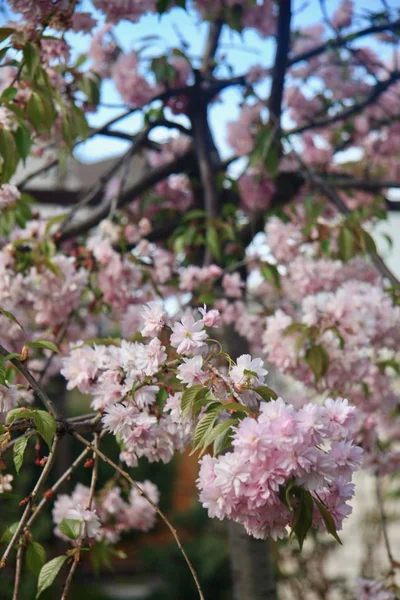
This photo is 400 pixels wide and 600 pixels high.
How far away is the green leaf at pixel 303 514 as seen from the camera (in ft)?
2.98

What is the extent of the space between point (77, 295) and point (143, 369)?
89 cm

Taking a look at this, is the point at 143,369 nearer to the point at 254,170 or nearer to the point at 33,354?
the point at 33,354

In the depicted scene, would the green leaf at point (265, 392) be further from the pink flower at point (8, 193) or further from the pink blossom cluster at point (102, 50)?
the pink blossom cluster at point (102, 50)

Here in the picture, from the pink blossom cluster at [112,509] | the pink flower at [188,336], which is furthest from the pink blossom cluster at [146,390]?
the pink blossom cluster at [112,509]

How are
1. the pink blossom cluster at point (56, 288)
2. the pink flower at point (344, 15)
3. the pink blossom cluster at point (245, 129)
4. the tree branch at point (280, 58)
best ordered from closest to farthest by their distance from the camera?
the pink blossom cluster at point (56, 288) < the tree branch at point (280, 58) < the pink blossom cluster at point (245, 129) < the pink flower at point (344, 15)

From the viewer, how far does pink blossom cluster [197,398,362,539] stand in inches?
34.8

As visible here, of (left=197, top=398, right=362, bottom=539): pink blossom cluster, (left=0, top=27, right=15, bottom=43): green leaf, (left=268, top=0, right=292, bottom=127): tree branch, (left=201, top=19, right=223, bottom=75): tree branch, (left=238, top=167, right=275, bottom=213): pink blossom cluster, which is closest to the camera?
(left=197, top=398, right=362, bottom=539): pink blossom cluster

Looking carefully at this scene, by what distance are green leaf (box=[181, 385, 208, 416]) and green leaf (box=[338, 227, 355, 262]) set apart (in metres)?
1.04

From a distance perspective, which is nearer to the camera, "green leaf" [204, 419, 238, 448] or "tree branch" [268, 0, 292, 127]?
"green leaf" [204, 419, 238, 448]

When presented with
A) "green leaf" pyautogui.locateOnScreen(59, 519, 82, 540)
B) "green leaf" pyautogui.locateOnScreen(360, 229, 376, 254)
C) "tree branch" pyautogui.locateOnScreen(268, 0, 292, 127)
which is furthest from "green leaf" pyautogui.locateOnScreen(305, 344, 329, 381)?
"tree branch" pyautogui.locateOnScreen(268, 0, 292, 127)

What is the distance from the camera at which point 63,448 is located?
4219 mm

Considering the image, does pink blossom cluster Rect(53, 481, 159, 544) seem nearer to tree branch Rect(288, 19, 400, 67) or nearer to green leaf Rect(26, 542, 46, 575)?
green leaf Rect(26, 542, 46, 575)

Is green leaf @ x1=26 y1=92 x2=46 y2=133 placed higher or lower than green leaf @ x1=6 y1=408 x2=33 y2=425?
higher

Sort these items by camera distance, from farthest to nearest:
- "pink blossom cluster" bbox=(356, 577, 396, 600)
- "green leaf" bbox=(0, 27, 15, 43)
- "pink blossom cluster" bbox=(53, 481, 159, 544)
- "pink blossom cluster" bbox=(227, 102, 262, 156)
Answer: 1. "pink blossom cluster" bbox=(227, 102, 262, 156)
2. "pink blossom cluster" bbox=(53, 481, 159, 544)
3. "pink blossom cluster" bbox=(356, 577, 396, 600)
4. "green leaf" bbox=(0, 27, 15, 43)
